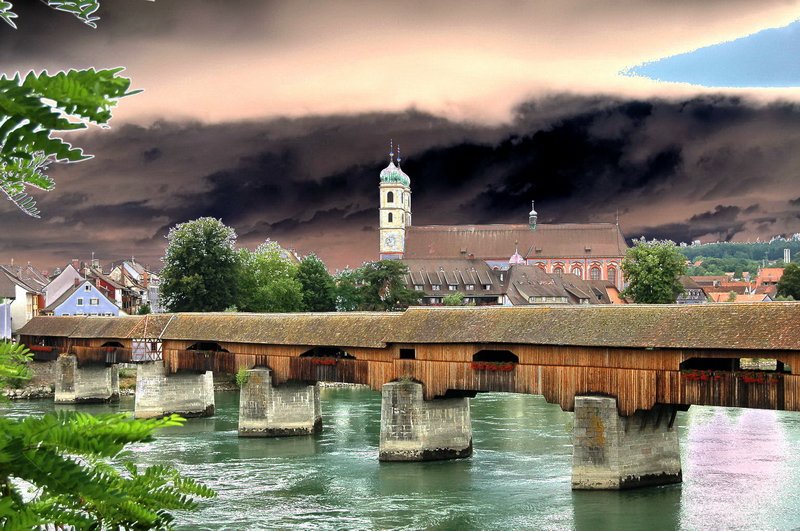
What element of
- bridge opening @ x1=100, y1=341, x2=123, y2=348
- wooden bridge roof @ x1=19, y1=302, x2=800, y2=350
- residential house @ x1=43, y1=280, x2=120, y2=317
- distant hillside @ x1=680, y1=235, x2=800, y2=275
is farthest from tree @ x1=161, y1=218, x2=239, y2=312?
distant hillside @ x1=680, y1=235, x2=800, y2=275

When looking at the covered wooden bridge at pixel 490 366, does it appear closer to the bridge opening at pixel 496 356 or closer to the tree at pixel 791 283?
the bridge opening at pixel 496 356

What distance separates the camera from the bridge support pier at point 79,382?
135 ft

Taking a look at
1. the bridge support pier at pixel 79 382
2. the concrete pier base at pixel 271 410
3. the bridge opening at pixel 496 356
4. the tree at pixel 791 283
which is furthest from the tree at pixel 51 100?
the tree at pixel 791 283

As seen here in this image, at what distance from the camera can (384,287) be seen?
218 feet

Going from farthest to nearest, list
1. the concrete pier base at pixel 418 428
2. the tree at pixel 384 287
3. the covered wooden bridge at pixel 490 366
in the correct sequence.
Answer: the tree at pixel 384 287 < the concrete pier base at pixel 418 428 < the covered wooden bridge at pixel 490 366

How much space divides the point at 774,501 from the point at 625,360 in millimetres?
4190

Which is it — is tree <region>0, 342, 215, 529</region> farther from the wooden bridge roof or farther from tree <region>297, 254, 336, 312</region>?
tree <region>297, 254, 336, 312</region>

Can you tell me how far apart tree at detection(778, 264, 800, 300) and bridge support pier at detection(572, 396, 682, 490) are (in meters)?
Result: 47.1

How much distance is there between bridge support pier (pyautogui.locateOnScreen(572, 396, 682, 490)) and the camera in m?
20.8

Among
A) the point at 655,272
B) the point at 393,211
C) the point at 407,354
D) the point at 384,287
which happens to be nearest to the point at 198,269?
the point at 384,287

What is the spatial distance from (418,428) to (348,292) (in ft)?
129

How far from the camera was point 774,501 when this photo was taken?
19484mm

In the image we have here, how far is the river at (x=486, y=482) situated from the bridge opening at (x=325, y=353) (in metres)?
2.47

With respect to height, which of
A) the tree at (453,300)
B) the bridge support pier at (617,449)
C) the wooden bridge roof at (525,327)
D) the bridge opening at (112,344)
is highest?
the tree at (453,300)
